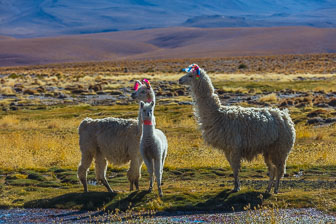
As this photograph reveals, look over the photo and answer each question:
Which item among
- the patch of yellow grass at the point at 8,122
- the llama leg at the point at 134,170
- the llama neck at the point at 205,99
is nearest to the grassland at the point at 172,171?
the patch of yellow grass at the point at 8,122

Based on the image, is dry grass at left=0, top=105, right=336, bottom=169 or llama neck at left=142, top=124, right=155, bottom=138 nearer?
llama neck at left=142, top=124, right=155, bottom=138

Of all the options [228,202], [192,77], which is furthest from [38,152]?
[228,202]

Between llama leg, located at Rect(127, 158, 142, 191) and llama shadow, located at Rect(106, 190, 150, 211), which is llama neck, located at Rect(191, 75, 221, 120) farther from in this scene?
llama shadow, located at Rect(106, 190, 150, 211)

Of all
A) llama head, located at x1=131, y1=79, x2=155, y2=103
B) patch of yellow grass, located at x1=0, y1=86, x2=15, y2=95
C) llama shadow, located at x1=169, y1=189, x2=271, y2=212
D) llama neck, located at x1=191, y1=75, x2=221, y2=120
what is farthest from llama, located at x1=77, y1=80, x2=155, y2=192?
patch of yellow grass, located at x1=0, y1=86, x2=15, y2=95

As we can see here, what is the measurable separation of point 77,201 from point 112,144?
129 centimetres

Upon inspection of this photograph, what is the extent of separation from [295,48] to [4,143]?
143930mm

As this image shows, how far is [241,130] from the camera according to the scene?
10016 mm

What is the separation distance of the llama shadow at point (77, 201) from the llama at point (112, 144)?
2.13 ft

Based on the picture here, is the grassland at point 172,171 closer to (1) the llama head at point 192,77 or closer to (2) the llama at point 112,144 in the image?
(2) the llama at point 112,144

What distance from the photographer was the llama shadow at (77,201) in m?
9.37

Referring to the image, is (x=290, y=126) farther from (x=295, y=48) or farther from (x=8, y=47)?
(x=8, y=47)

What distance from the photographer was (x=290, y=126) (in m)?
10.2

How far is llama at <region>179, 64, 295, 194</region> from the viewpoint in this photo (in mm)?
9969

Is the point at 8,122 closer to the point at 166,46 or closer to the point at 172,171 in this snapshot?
the point at 172,171
